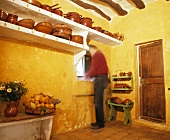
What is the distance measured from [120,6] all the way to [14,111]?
3.44 m

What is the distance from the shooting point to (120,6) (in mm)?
3863

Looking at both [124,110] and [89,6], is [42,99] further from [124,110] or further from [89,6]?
[89,6]

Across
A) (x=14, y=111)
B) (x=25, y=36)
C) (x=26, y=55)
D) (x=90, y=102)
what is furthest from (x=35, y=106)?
(x=90, y=102)

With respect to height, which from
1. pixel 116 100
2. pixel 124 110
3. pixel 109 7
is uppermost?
pixel 109 7

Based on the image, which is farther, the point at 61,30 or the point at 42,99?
the point at 61,30

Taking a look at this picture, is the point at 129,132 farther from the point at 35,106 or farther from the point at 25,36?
the point at 25,36

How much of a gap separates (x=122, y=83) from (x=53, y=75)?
1.96 metres

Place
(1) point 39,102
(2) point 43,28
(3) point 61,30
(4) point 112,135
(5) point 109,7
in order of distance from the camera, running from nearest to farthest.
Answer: (1) point 39,102
(2) point 43,28
(3) point 61,30
(4) point 112,135
(5) point 109,7

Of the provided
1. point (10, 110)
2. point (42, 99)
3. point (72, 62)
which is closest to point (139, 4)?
point (72, 62)

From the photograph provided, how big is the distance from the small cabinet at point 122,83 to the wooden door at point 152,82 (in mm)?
295

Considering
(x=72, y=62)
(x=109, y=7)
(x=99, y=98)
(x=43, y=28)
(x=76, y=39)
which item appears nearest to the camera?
(x=43, y=28)

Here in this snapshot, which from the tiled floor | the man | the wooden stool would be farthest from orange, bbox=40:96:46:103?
the wooden stool

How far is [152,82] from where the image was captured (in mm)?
3516

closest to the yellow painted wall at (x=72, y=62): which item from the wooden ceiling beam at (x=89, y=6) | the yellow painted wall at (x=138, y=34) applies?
the yellow painted wall at (x=138, y=34)
